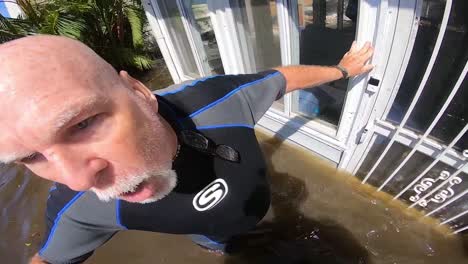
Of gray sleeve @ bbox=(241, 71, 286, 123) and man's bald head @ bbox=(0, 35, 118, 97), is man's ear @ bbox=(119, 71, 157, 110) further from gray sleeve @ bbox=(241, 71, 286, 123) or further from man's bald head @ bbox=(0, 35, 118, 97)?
gray sleeve @ bbox=(241, 71, 286, 123)

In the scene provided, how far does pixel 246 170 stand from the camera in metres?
1.42

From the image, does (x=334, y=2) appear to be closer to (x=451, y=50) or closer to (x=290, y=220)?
(x=451, y=50)

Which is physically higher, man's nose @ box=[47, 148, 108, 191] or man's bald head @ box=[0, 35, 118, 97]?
man's bald head @ box=[0, 35, 118, 97]

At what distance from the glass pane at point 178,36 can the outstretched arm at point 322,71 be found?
2037 mm

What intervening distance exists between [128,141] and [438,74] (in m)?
1.66

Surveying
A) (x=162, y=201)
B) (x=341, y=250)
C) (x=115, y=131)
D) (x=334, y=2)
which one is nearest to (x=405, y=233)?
(x=341, y=250)

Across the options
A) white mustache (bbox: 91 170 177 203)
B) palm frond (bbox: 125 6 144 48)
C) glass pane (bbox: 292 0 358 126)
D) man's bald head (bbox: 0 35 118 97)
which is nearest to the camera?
man's bald head (bbox: 0 35 118 97)

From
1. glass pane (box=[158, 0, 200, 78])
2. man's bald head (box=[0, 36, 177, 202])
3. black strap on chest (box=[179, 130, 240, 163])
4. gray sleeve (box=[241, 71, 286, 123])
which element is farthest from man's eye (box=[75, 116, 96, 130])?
glass pane (box=[158, 0, 200, 78])

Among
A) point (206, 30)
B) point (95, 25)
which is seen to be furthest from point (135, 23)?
point (206, 30)

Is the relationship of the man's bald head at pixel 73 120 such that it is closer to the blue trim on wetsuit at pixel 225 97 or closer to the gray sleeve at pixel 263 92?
the blue trim on wetsuit at pixel 225 97

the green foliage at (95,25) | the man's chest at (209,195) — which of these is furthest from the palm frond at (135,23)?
the man's chest at (209,195)

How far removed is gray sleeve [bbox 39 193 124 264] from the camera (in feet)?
3.80

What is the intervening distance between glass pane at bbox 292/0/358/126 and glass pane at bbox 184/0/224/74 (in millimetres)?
1157

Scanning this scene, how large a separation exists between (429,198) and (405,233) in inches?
13.9
